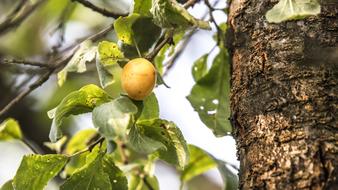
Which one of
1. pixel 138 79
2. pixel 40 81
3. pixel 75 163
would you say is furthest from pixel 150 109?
pixel 75 163

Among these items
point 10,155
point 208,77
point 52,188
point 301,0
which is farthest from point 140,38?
point 10,155

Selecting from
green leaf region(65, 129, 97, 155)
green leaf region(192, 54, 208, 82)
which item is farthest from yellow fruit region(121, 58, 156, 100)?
green leaf region(65, 129, 97, 155)

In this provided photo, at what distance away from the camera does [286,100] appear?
3.48 ft

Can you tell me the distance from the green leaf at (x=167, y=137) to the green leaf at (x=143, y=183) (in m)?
0.49

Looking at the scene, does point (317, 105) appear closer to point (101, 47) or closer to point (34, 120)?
point (101, 47)

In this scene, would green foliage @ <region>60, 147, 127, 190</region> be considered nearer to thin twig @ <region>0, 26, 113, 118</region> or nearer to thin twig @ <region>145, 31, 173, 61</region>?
thin twig @ <region>145, 31, 173, 61</region>

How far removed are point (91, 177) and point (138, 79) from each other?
0.22 metres

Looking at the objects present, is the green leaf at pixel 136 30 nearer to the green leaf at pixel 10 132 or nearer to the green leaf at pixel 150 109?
the green leaf at pixel 150 109

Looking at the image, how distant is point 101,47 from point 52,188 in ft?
5.21

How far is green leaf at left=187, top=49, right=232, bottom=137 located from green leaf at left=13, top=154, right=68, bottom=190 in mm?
422

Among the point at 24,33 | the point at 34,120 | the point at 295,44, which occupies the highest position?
the point at 295,44

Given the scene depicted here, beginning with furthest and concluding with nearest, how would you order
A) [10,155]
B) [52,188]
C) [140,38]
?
[10,155], [52,188], [140,38]

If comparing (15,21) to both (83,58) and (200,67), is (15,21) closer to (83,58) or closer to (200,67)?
(200,67)

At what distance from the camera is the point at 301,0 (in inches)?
38.9
